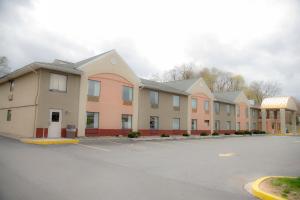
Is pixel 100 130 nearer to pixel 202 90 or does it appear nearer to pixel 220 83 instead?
pixel 202 90

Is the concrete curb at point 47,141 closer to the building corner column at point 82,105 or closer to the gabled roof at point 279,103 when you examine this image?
the building corner column at point 82,105

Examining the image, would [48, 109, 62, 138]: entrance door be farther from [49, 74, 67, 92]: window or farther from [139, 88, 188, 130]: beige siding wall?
[139, 88, 188, 130]: beige siding wall

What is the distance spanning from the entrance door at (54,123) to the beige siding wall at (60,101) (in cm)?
31

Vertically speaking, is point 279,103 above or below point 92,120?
above

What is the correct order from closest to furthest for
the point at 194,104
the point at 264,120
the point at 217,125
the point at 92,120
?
the point at 92,120 → the point at 194,104 → the point at 217,125 → the point at 264,120

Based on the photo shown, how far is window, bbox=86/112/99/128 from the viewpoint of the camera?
21003mm

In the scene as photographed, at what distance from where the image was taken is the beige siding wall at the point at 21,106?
18859 millimetres

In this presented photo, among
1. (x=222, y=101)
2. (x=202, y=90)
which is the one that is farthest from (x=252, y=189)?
(x=222, y=101)

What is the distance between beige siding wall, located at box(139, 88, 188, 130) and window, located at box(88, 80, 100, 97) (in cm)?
551

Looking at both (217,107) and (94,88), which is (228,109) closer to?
(217,107)

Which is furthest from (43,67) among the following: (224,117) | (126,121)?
(224,117)

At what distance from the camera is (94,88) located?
21.8 m

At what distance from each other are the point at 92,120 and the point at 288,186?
17.5 m

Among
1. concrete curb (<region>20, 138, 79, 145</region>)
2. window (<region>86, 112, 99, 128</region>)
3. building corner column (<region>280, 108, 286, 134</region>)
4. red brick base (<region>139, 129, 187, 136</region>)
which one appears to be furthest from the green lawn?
building corner column (<region>280, 108, 286, 134</region>)
